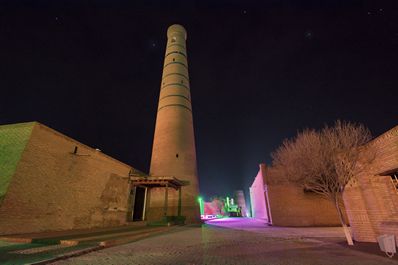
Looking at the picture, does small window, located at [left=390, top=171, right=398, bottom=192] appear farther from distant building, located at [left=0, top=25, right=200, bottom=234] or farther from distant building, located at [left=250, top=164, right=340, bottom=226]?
distant building, located at [left=0, top=25, right=200, bottom=234]

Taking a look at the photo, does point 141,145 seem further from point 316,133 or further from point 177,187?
point 316,133

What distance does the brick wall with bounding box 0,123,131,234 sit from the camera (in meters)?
7.93

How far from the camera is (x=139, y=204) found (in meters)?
16.6

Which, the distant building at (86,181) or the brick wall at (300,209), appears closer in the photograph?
the distant building at (86,181)

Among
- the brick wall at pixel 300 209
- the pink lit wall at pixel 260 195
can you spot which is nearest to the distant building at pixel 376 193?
the brick wall at pixel 300 209

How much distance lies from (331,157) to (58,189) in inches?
501

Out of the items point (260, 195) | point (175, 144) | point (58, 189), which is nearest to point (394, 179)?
point (58, 189)

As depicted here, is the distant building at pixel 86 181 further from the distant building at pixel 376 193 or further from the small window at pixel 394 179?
the small window at pixel 394 179

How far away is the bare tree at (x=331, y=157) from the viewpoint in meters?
7.85

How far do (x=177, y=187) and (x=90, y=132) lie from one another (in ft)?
103

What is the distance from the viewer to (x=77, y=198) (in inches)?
415

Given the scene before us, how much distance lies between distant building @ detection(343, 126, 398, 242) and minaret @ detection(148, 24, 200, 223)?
12.3 m

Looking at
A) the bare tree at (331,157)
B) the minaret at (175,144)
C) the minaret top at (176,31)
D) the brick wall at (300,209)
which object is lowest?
the brick wall at (300,209)

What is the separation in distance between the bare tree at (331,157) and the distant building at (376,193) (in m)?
0.43
